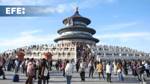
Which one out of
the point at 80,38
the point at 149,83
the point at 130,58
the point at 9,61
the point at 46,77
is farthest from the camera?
the point at 80,38

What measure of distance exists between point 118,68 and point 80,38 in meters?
63.9

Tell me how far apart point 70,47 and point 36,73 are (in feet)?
163

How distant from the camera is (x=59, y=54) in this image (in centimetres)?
7050

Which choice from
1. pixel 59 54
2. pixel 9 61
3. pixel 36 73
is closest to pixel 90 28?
pixel 59 54

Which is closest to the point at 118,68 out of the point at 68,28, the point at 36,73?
the point at 36,73

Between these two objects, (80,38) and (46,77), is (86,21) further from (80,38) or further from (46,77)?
(46,77)

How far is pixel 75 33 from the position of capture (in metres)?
95.7

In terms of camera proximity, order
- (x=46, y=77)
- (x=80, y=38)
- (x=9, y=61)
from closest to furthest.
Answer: (x=46, y=77) → (x=9, y=61) → (x=80, y=38)

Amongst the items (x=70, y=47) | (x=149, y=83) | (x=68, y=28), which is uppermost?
(x=68, y=28)

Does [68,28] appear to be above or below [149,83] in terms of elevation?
above

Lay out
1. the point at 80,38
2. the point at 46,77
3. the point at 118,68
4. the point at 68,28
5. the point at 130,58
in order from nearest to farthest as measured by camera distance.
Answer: the point at 46,77
the point at 118,68
the point at 130,58
the point at 80,38
the point at 68,28

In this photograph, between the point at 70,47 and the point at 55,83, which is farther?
the point at 70,47

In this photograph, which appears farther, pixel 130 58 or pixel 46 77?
pixel 130 58

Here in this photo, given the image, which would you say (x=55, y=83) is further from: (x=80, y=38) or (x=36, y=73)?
(x=80, y=38)
